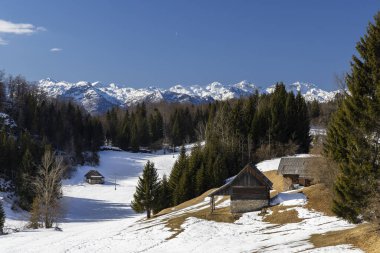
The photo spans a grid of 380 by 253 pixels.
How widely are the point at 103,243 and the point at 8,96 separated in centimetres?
11772

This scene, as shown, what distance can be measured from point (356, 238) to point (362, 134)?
6890mm

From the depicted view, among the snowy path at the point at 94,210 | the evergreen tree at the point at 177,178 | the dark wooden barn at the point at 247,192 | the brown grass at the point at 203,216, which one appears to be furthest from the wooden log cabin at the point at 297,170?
the snowy path at the point at 94,210

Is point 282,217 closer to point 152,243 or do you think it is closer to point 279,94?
point 152,243

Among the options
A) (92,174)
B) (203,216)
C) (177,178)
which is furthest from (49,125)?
(203,216)

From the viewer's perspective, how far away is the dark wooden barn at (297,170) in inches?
2394

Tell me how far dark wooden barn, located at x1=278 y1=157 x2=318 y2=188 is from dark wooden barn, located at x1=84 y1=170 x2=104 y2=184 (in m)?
61.1

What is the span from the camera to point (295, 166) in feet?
205

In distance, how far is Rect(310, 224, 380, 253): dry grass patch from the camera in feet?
79.5

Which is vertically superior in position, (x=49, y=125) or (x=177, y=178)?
(x=49, y=125)

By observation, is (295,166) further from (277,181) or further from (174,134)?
(174,134)

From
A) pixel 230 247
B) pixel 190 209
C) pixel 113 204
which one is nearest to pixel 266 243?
pixel 230 247

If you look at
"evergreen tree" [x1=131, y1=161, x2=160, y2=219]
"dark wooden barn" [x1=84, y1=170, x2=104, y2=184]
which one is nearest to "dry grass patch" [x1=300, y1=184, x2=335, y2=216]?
"evergreen tree" [x1=131, y1=161, x2=160, y2=219]

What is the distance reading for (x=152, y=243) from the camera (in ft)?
124

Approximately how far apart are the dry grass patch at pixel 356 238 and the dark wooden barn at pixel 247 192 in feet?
58.3
